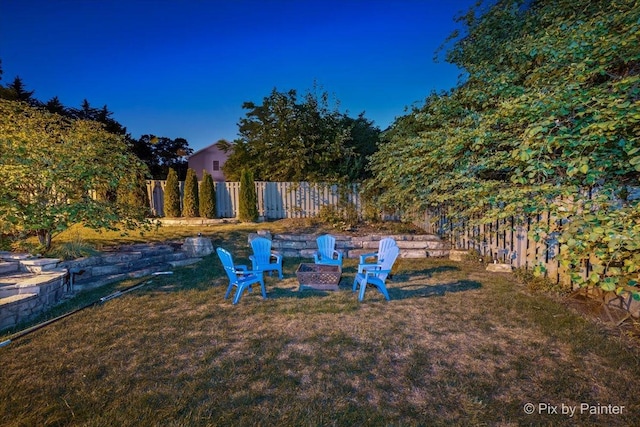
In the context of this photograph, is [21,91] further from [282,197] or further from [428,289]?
[428,289]

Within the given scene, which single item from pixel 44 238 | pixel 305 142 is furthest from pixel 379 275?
pixel 305 142

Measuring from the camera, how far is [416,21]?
7.21 metres

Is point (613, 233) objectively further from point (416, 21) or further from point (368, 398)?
point (416, 21)

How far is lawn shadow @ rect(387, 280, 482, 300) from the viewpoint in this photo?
422 centimetres

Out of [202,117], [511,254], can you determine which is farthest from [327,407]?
[202,117]

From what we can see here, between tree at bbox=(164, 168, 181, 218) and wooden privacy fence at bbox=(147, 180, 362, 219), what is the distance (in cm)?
41

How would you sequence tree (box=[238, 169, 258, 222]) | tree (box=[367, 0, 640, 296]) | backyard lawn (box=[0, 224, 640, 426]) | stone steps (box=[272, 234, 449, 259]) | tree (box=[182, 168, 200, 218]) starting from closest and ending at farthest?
backyard lawn (box=[0, 224, 640, 426]) → tree (box=[367, 0, 640, 296]) → stone steps (box=[272, 234, 449, 259]) → tree (box=[238, 169, 258, 222]) → tree (box=[182, 168, 200, 218])

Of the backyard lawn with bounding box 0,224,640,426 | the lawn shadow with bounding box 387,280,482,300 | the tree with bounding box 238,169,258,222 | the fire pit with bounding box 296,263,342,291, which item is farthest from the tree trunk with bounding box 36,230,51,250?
the lawn shadow with bounding box 387,280,482,300

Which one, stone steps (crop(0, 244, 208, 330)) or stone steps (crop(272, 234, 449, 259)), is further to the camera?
stone steps (crop(272, 234, 449, 259))

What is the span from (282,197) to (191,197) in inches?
133

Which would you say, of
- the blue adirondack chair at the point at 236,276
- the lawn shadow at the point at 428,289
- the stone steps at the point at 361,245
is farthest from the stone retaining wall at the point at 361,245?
the blue adirondack chair at the point at 236,276

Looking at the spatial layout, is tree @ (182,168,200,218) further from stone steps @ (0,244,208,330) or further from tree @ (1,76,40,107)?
tree @ (1,76,40,107)

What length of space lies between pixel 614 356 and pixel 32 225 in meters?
7.20

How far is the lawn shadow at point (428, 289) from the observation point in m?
4.22
